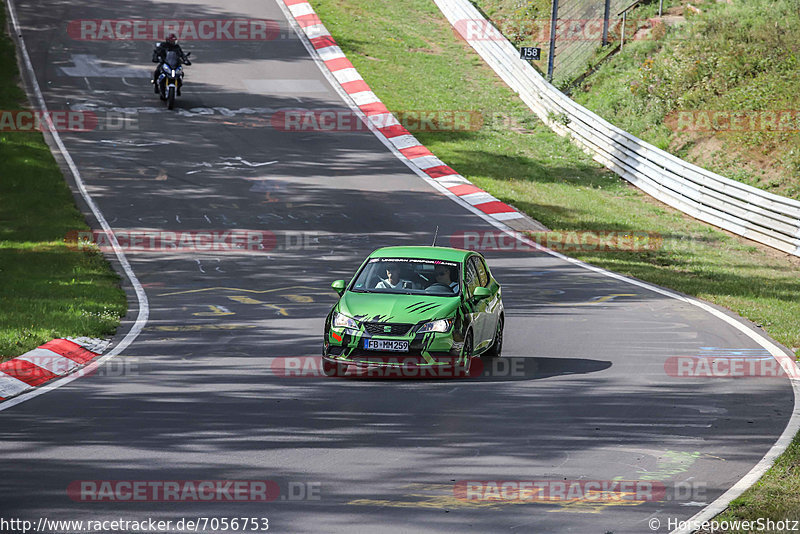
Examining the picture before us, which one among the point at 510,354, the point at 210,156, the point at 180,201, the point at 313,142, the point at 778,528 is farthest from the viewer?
the point at 313,142

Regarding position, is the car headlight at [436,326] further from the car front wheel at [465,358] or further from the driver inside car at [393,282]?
the driver inside car at [393,282]

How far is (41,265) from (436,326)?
9.79 metres

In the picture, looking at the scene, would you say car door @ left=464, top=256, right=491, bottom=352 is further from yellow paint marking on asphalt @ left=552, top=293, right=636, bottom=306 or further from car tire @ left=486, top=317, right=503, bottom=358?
yellow paint marking on asphalt @ left=552, top=293, right=636, bottom=306

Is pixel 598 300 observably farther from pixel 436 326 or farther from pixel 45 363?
pixel 45 363

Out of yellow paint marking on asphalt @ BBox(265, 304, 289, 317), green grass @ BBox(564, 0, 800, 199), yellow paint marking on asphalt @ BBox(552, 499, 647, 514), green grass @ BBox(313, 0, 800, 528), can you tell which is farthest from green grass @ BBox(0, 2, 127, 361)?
green grass @ BBox(564, 0, 800, 199)

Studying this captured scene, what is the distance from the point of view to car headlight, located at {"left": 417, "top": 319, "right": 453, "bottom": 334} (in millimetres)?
11523

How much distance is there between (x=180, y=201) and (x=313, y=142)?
667 centimetres

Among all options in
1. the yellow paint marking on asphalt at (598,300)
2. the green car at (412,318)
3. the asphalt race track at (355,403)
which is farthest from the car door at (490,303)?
the yellow paint marking on asphalt at (598,300)

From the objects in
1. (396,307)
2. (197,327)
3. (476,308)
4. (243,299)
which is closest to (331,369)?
(396,307)

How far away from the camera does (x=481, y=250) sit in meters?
20.9

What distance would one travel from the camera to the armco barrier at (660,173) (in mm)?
22938

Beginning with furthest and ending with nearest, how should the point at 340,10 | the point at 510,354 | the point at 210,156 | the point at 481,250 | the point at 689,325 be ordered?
the point at 340,10 < the point at 210,156 < the point at 481,250 < the point at 689,325 < the point at 510,354

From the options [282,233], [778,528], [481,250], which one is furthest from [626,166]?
[778,528]

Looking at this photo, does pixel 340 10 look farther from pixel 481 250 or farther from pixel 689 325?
pixel 689 325
